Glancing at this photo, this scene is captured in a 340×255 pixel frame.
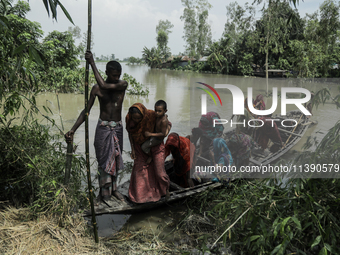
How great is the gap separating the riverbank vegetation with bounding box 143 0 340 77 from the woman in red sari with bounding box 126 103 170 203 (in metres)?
1.96

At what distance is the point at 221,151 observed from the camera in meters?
4.21

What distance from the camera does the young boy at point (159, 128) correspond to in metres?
3.25

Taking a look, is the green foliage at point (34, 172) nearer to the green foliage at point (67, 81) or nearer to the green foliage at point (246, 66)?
the green foliage at point (67, 81)

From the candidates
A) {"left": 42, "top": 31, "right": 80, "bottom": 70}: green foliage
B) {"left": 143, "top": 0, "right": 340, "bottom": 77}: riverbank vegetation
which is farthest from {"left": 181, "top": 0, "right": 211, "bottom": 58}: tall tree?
{"left": 42, "top": 31, "right": 80, "bottom": 70}: green foliage

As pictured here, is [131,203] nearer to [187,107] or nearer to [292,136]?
[292,136]

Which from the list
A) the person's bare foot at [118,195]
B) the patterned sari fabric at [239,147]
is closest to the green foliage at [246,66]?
the patterned sari fabric at [239,147]

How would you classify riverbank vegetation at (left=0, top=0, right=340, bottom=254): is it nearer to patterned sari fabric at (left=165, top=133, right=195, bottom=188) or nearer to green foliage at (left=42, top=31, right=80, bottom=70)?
patterned sari fabric at (left=165, top=133, right=195, bottom=188)

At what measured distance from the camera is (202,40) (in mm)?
44406

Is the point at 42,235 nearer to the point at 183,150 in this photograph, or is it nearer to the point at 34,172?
the point at 34,172

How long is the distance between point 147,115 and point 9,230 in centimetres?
191

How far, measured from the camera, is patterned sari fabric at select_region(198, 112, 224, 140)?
4598 millimetres

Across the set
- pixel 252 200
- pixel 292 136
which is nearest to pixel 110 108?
pixel 252 200

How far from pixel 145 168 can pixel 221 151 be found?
1.33 metres

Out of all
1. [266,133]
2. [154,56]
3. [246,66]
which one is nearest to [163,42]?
[154,56]
